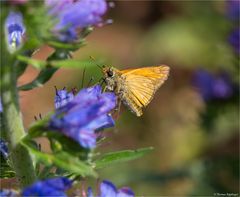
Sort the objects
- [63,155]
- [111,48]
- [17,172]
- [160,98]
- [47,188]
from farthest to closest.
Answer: [111,48]
[160,98]
[17,172]
[63,155]
[47,188]

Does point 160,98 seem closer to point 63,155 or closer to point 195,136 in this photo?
point 195,136

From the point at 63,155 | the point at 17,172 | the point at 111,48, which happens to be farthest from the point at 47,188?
the point at 111,48

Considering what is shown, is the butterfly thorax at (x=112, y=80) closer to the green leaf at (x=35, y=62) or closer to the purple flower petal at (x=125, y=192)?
the purple flower petal at (x=125, y=192)

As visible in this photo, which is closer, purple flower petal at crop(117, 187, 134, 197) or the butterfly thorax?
purple flower petal at crop(117, 187, 134, 197)

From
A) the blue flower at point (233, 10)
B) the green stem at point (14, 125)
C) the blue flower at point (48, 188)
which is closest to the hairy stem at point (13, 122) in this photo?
the green stem at point (14, 125)

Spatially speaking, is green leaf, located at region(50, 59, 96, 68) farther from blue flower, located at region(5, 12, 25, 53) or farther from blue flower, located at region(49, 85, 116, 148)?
blue flower, located at region(5, 12, 25, 53)

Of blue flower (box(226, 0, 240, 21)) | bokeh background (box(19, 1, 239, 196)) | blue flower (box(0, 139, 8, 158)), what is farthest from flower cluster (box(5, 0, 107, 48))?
blue flower (box(226, 0, 240, 21))

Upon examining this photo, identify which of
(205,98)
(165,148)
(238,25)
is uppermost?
(238,25)
